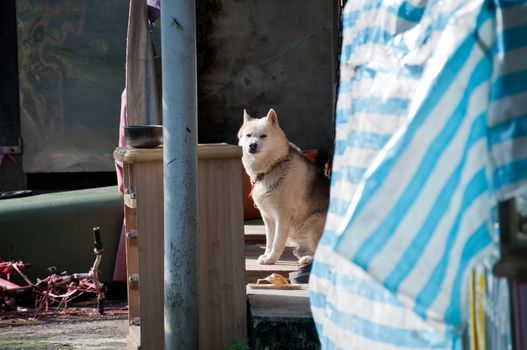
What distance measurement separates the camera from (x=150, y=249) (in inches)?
209

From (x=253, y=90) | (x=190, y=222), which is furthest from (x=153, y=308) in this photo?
(x=253, y=90)

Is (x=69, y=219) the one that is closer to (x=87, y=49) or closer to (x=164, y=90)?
(x=87, y=49)

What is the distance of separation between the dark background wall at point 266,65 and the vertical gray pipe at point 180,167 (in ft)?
16.1

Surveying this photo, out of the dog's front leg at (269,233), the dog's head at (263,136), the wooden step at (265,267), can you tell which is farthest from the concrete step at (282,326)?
the dog's head at (263,136)

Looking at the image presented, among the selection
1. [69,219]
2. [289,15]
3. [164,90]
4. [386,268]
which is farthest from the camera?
[289,15]

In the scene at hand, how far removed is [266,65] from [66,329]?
12.5ft

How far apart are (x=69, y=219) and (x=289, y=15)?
125 inches

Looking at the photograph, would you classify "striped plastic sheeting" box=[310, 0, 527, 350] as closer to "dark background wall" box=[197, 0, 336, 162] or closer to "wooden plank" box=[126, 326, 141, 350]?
"wooden plank" box=[126, 326, 141, 350]

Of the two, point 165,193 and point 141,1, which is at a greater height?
point 141,1

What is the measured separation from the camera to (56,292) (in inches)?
325

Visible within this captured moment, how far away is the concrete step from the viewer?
17.1 ft

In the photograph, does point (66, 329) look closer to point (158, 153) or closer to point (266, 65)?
point (158, 153)

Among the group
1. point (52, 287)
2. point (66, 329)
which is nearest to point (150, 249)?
point (66, 329)

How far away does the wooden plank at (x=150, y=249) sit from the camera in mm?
A: 5266
